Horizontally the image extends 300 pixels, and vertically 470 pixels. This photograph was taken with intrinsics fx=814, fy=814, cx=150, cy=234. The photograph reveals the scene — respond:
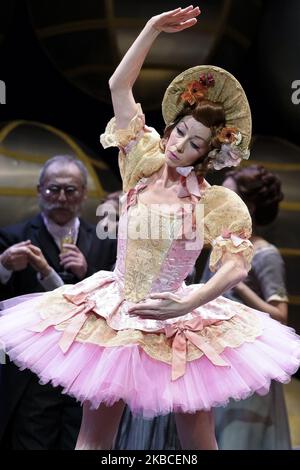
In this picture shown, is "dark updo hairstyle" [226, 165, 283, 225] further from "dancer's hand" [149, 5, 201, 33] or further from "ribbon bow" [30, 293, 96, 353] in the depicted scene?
"ribbon bow" [30, 293, 96, 353]

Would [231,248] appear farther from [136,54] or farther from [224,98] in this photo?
[136,54]

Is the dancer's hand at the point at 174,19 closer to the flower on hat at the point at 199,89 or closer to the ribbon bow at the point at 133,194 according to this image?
the flower on hat at the point at 199,89

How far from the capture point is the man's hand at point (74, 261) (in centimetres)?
329

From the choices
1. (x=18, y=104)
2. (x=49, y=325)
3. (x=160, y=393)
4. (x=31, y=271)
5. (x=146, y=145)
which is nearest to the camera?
(x=160, y=393)

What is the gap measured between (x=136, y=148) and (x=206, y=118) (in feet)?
0.79

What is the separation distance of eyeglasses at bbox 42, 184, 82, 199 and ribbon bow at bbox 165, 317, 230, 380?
48.8 inches

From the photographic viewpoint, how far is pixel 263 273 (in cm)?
352

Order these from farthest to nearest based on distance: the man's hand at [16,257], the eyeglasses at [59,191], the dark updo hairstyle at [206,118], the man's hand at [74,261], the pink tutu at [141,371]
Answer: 1. the eyeglasses at [59,191]
2. the man's hand at [74,261]
3. the man's hand at [16,257]
4. the dark updo hairstyle at [206,118]
5. the pink tutu at [141,371]

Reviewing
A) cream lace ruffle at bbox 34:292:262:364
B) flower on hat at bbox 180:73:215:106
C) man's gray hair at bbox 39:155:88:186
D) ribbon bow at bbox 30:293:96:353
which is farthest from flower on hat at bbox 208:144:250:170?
man's gray hair at bbox 39:155:88:186

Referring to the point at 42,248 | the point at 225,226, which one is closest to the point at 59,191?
the point at 42,248

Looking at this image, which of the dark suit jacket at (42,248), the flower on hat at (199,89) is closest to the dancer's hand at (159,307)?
the flower on hat at (199,89)

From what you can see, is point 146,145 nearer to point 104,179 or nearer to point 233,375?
point 233,375
